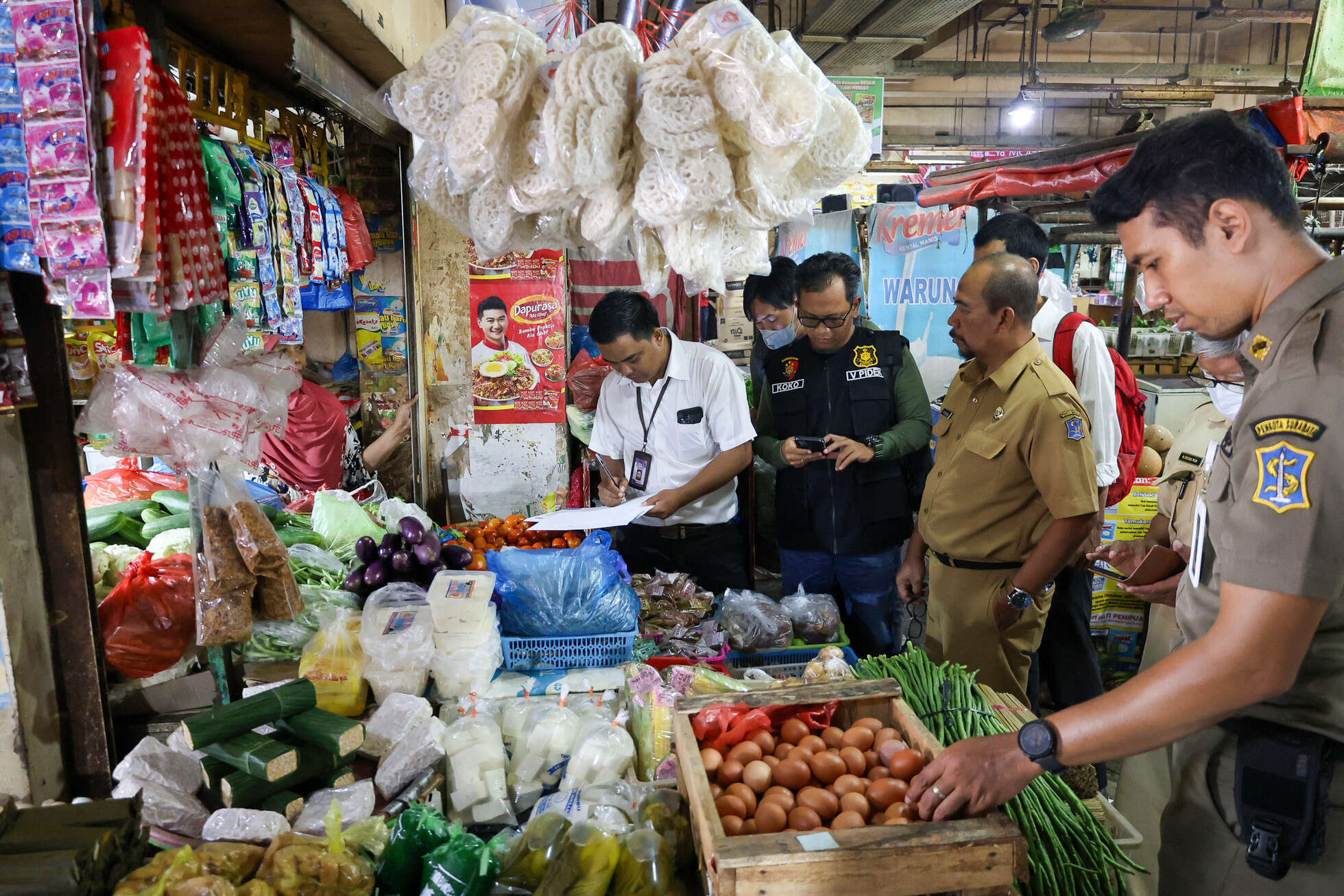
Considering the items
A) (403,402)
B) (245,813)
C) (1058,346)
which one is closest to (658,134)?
(245,813)

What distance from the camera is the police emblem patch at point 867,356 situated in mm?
3609

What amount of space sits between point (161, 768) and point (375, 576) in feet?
Answer: 3.42

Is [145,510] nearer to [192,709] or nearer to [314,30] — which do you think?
[192,709]

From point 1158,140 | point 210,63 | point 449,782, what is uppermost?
point 210,63

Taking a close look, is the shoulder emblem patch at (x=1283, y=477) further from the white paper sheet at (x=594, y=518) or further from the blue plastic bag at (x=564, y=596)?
the white paper sheet at (x=594, y=518)

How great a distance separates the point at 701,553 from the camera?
377cm

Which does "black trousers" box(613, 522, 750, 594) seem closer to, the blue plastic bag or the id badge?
the id badge

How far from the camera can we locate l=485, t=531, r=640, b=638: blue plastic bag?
8.66 ft

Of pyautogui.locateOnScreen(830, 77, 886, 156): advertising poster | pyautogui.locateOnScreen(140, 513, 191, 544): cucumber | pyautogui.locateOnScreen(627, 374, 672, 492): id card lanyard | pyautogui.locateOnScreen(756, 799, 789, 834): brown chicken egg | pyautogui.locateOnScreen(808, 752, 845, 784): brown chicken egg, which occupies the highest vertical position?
pyautogui.locateOnScreen(830, 77, 886, 156): advertising poster

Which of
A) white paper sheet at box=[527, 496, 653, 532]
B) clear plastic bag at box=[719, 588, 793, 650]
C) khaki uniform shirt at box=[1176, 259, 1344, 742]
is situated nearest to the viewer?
khaki uniform shirt at box=[1176, 259, 1344, 742]

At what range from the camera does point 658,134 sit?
1.47 meters

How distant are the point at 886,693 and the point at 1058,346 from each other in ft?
7.63

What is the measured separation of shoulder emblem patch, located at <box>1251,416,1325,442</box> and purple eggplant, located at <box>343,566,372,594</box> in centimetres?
260

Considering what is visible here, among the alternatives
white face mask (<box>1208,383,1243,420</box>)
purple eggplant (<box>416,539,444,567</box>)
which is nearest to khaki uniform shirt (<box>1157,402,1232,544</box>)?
white face mask (<box>1208,383,1243,420</box>)
